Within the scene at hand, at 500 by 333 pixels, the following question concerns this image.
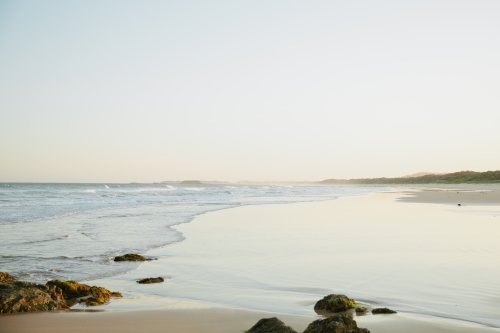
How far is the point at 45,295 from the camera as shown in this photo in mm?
5566

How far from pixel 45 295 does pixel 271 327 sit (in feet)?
10.1

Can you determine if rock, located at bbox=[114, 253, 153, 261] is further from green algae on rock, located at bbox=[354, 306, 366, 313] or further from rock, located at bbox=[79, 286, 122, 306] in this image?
green algae on rock, located at bbox=[354, 306, 366, 313]

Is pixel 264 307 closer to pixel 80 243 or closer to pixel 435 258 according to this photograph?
pixel 435 258

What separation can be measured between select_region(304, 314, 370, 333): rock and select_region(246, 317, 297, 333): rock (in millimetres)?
226

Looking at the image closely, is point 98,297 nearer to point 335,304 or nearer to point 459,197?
point 335,304

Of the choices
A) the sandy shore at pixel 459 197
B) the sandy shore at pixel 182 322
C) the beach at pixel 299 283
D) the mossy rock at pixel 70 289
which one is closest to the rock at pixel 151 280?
the beach at pixel 299 283

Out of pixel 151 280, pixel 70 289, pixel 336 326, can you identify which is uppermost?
pixel 336 326

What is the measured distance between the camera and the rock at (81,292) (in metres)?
5.91

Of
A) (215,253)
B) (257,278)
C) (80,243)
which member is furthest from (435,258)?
(80,243)

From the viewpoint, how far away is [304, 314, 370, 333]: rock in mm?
4051

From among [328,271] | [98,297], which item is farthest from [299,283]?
[98,297]

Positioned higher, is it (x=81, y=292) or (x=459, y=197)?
(x=459, y=197)

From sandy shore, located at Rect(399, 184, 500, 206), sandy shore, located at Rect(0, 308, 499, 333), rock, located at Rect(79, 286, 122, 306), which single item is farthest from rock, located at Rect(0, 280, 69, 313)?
sandy shore, located at Rect(399, 184, 500, 206)

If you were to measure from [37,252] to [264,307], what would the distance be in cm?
658
